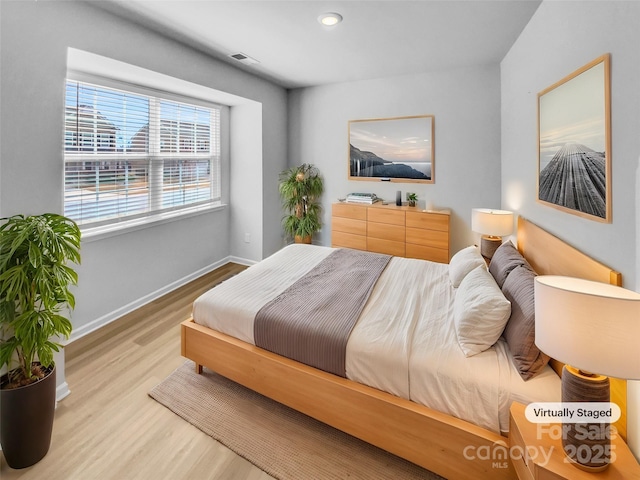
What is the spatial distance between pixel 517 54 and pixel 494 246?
1769 millimetres

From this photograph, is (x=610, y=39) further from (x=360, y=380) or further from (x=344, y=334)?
(x=360, y=380)

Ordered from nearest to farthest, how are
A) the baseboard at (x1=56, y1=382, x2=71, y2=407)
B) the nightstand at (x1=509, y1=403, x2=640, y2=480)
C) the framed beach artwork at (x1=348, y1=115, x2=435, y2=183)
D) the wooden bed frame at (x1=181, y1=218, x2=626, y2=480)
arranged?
the nightstand at (x1=509, y1=403, x2=640, y2=480)
the wooden bed frame at (x1=181, y1=218, x2=626, y2=480)
the baseboard at (x1=56, y1=382, x2=71, y2=407)
the framed beach artwork at (x1=348, y1=115, x2=435, y2=183)

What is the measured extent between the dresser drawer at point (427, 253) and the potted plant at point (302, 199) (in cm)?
145

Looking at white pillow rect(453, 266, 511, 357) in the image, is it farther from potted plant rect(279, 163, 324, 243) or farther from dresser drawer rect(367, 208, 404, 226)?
potted plant rect(279, 163, 324, 243)

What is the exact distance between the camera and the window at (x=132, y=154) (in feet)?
9.47

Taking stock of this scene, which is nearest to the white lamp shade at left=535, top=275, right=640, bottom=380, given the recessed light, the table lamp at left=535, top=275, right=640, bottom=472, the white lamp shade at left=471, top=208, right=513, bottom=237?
the table lamp at left=535, top=275, right=640, bottom=472

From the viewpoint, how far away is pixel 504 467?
1.39m

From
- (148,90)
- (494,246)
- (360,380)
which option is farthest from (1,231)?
(494,246)

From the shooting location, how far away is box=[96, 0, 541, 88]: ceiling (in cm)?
237

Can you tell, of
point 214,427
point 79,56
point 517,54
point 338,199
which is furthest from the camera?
point 338,199

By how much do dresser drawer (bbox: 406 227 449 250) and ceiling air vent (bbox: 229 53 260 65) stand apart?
2.64m

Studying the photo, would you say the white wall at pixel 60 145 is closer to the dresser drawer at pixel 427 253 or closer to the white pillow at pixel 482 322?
the dresser drawer at pixel 427 253

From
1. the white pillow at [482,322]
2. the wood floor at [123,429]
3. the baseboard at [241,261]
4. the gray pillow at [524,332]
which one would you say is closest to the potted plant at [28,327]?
the wood floor at [123,429]

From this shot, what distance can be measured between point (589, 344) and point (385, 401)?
0.95 meters
